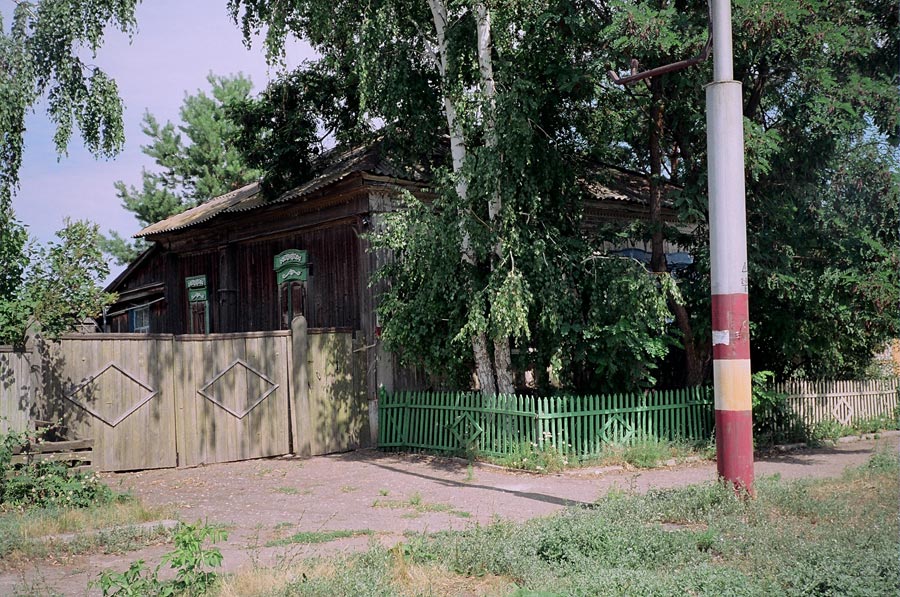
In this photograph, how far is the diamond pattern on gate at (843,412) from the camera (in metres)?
15.8

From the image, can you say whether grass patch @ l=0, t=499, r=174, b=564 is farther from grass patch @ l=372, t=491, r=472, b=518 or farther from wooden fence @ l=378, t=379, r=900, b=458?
wooden fence @ l=378, t=379, r=900, b=458

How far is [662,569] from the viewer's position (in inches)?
254

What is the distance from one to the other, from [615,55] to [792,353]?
571 cm

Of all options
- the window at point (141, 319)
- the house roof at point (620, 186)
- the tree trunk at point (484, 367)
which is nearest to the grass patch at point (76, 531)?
the tree trunk at point (484, 367)

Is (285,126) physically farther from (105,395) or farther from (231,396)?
(105,395)

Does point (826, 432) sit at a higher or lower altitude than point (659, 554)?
lower

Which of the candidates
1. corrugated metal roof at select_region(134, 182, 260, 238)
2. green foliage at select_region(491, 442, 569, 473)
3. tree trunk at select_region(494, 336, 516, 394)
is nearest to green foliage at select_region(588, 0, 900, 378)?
tree trunk at select_region(494, 336, 516, 394)

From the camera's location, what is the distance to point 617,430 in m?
13.2

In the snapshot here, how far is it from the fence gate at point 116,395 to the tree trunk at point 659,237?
8084 millimetres

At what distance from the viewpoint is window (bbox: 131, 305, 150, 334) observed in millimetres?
24922

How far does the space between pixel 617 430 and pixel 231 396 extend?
6175mm

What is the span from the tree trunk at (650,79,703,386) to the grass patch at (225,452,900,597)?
5.92 meters

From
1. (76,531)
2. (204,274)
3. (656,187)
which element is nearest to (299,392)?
(76,531)

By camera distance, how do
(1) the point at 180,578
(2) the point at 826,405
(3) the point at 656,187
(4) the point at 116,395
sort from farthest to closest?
(2) the point at 826,405, (3) the point at 656,187, (4) the point at 116,395, (1) the point at 180,578
